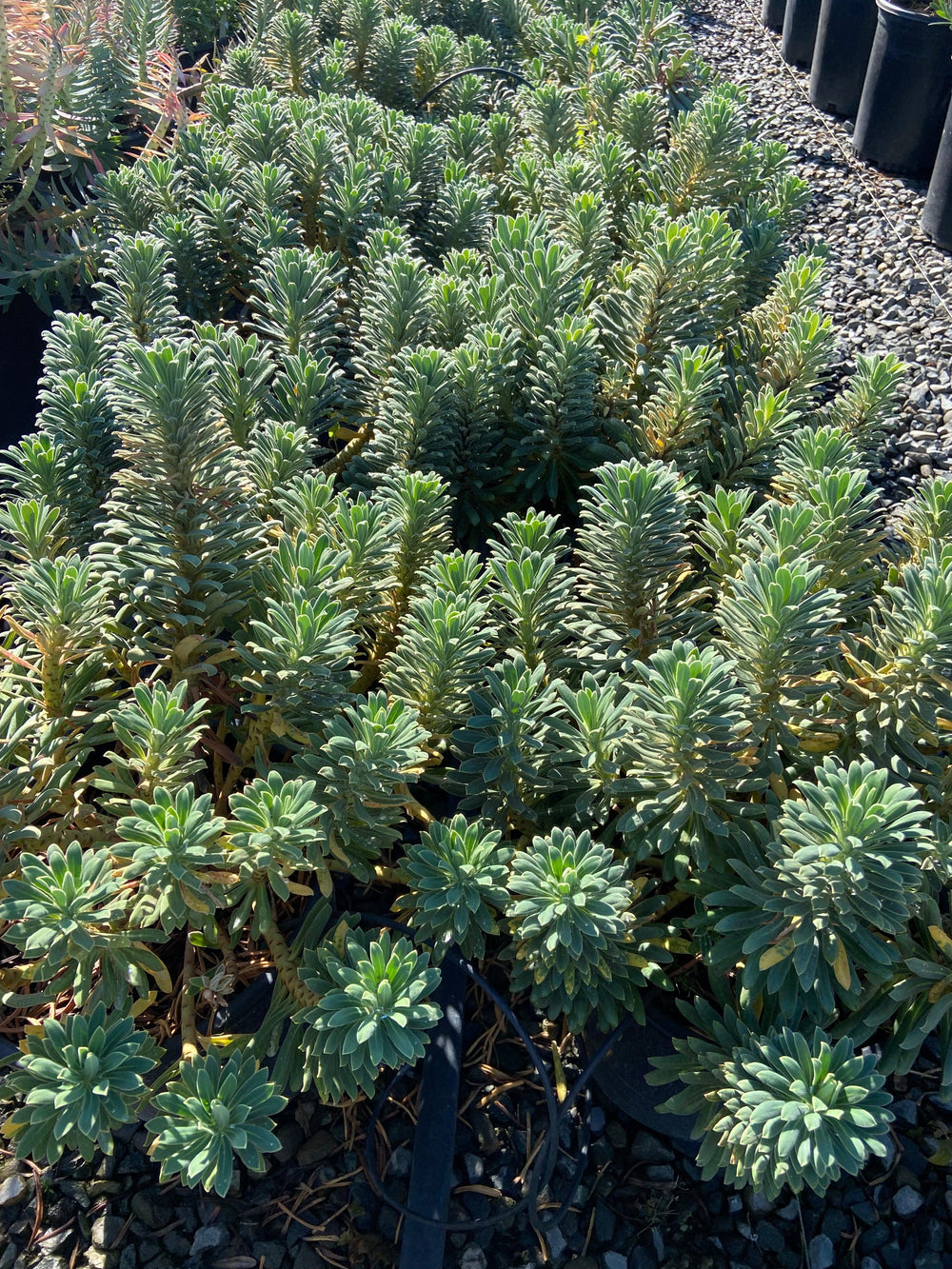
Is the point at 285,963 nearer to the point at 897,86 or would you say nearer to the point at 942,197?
the point at 942,197

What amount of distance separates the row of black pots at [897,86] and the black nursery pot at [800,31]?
63 centimetres

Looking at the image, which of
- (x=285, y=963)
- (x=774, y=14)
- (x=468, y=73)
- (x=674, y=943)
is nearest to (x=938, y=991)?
(x=674, y=943)

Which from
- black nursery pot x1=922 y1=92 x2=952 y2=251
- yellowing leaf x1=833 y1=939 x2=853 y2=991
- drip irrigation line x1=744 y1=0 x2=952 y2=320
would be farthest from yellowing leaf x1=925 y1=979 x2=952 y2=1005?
black nursery pot x1=922 y1=92 x2=952 y2=251

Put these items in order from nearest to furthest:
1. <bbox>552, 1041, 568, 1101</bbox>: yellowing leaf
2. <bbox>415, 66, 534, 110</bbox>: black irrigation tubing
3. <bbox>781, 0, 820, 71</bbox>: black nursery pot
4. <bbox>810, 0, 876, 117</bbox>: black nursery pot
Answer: <bbox>552, 1041, 568, 1101</bbox>: yellowing leaf < <bbox>415, 66, 534, 110</bbox>: black irrigation tubing < <bbox>810, 0, 876, 117</bbox>: black nursery pot < <bbox>781, 0, 820, 71</bbox>: black nursery pot

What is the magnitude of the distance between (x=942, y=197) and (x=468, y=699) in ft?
13.0

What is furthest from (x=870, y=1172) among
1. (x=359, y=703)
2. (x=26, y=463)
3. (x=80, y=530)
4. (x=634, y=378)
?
(x=26, y=463)

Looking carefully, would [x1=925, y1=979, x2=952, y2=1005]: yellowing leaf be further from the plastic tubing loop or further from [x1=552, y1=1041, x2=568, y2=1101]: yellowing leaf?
[x1=552, y1=1041, x2=568, y2=1101]: yellowing leaf

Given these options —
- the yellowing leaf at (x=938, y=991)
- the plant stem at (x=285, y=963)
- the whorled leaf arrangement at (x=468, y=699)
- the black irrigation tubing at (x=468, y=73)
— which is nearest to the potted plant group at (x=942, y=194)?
the black irrigation tubing at (x=468, y=73)

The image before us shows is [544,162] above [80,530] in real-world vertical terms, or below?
above

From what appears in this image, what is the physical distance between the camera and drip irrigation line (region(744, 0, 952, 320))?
406 centimetres

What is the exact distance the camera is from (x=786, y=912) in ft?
4.50

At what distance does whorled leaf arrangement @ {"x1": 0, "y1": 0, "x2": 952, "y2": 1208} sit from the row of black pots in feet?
8.69

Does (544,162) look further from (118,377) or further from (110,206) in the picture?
(118,377)

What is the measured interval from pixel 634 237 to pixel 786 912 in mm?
1930
